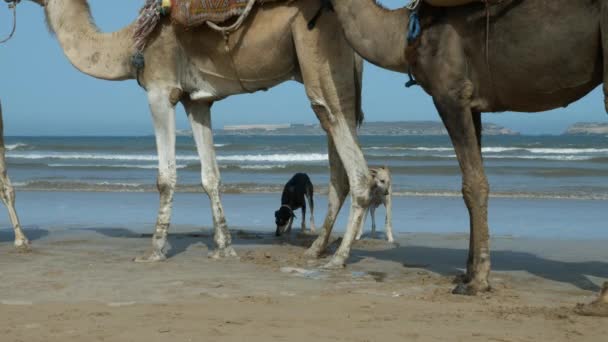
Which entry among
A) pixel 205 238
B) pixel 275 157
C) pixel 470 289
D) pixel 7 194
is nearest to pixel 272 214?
pixel 205 238

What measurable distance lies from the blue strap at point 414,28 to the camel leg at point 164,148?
3.31m

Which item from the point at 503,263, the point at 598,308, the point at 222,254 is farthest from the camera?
the point at 222,254

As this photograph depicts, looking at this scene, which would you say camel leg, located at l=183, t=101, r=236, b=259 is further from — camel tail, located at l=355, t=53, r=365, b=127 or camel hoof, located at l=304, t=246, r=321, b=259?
camel tail, located at l=355, t=53, r=365, b=127

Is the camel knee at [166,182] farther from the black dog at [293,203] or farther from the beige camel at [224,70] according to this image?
the black dog at [293,203]

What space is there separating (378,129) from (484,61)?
82527mm

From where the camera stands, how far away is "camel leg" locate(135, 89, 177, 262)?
34.5 feet

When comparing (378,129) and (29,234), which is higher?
(378,129)

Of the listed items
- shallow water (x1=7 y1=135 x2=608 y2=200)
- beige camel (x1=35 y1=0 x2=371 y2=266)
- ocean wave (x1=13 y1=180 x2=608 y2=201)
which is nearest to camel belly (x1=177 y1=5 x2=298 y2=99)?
beige camel (x1=35 y1=0 x2=371 y2=266)

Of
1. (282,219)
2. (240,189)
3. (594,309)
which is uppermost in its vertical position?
(240,189)

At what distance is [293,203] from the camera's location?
14.2 m

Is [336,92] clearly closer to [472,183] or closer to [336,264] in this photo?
[336,264]

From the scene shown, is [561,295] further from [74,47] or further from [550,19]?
[74,47]

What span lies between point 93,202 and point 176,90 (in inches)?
375

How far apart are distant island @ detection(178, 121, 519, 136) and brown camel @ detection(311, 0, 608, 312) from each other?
249 ft
